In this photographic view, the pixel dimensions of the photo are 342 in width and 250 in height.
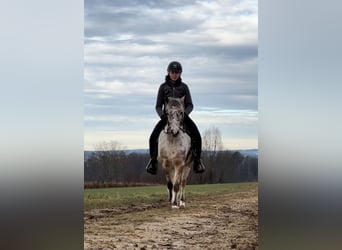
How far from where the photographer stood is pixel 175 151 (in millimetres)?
9094

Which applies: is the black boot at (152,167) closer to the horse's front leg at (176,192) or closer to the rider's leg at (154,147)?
the rider's leg at (154,147)

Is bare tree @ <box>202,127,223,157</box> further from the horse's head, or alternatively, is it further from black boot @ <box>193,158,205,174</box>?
the horse's head

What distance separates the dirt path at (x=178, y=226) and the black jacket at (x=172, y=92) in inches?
37.9

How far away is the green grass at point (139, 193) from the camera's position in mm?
8977

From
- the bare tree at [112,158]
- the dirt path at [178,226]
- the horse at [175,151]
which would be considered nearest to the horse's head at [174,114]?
the horse at [175,151]

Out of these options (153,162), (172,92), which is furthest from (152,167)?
(172,92)

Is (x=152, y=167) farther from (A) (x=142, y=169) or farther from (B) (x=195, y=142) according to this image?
(B) (x=195, y=142)

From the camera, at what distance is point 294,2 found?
8.90 m

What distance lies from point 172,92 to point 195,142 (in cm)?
56

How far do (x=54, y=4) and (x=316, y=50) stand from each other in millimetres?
2638

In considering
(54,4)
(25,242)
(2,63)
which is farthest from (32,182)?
(54,4)

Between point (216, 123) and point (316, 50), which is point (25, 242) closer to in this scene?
point (216, 123)

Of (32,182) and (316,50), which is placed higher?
(316,50)

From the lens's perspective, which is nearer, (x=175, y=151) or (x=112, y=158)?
(x=112, y=158)
